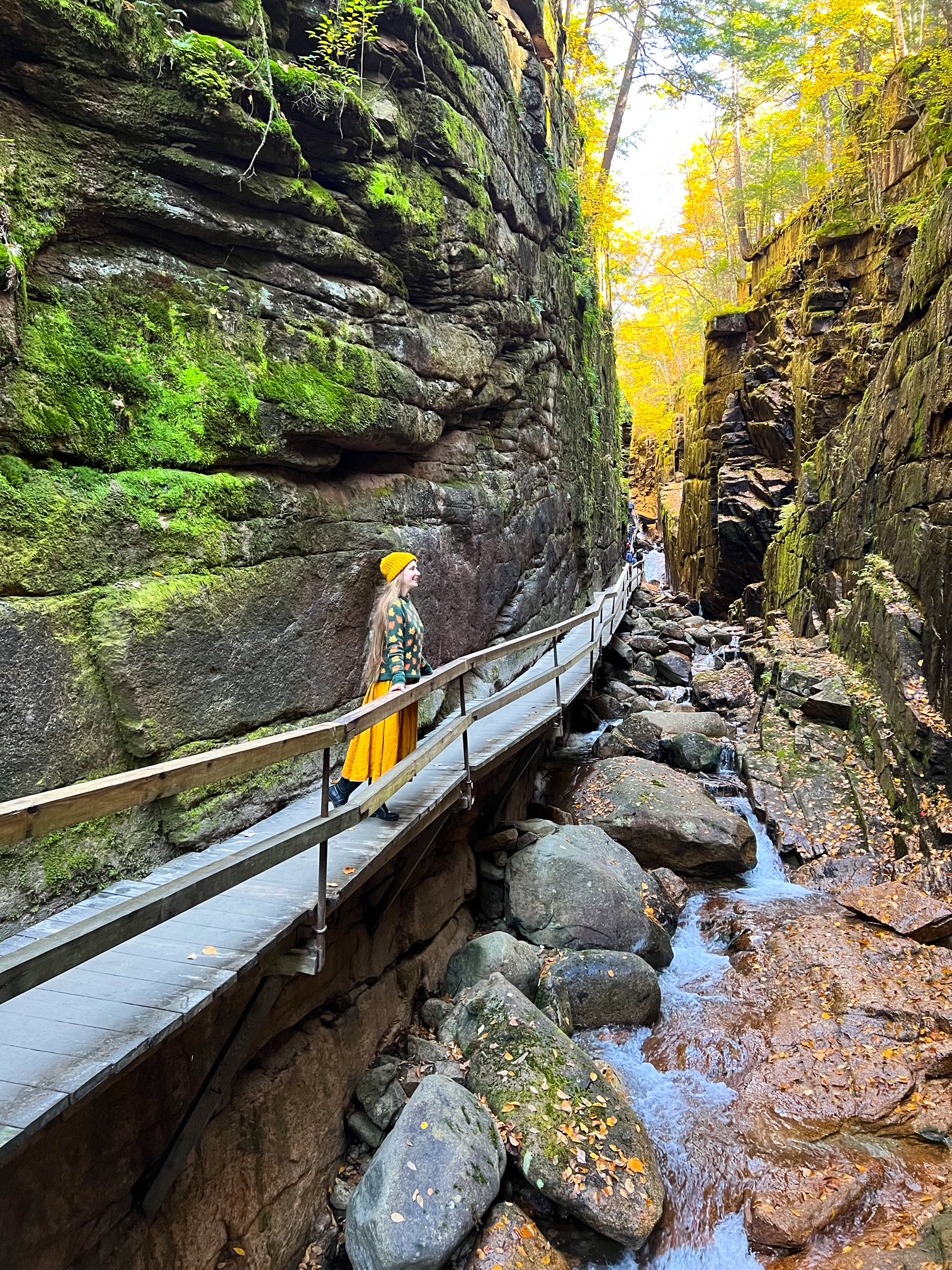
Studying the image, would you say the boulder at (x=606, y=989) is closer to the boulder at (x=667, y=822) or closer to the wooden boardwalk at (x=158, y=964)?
the wooden boardwalk at (x=158, y=964)

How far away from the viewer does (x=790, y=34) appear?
23359 millimetres

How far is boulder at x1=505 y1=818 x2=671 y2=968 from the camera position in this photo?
6.56m

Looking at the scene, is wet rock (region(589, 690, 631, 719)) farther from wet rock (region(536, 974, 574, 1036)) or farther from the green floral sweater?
the green floral sweater

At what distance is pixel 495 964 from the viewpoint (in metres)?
5.92

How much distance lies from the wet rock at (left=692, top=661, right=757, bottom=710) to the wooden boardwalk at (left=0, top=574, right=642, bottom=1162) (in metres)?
11.3

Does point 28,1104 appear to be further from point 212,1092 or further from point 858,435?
point 858,435

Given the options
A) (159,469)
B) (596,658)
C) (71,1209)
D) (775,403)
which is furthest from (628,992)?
(775,403)

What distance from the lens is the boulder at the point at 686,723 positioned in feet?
39.9

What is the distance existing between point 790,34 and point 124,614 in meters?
30.2

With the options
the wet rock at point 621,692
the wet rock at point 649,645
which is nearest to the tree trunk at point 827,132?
the wet rock at point 649,645

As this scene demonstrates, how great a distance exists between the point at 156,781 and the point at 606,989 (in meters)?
4.77

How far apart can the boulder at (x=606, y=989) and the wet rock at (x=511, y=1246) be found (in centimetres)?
193

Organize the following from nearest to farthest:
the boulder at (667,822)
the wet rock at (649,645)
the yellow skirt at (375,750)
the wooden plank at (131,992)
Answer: the wooden plank at (131,992)
the yellow skirt at (375,750)
the boulder at (667,822)
the wet rock at (649,645)

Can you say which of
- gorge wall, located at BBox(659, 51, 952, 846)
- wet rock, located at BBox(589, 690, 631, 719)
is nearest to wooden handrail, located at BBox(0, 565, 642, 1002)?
gorge wall, located at BBox(659, 51, 952, 846)
